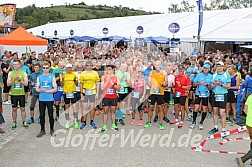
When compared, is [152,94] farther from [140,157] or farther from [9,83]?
[9,83]

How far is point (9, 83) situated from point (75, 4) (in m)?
106

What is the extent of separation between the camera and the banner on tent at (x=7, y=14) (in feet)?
74.4

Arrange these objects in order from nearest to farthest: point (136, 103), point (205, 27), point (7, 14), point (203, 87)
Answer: point (203, 87)
point (136, 103)
point (205, 27)
point (7, 14)

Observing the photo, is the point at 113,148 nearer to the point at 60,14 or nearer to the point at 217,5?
the point at 217,5

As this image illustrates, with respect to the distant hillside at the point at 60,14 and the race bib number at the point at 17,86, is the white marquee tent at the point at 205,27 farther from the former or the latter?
the distant hillside at the point at 60,14

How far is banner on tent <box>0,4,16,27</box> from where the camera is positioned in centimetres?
2267

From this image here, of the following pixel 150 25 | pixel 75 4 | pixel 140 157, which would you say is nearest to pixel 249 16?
pixel 150 25

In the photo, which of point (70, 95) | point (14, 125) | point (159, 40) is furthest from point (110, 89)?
point (159, 40)

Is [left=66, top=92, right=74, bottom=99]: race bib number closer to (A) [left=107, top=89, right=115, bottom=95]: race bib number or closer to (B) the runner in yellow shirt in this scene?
(B) the runner in yellow shirt

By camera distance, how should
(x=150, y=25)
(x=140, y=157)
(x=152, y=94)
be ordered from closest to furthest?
(x=140, y=157)
(x=152, y=94)
(x=150, y=25)

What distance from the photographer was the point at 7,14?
2289 cm

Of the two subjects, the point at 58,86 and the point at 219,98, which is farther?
the point at 58,86

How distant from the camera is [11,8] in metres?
22.6

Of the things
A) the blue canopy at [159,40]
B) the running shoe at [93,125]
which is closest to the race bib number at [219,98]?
the running shoe at [93,125]
